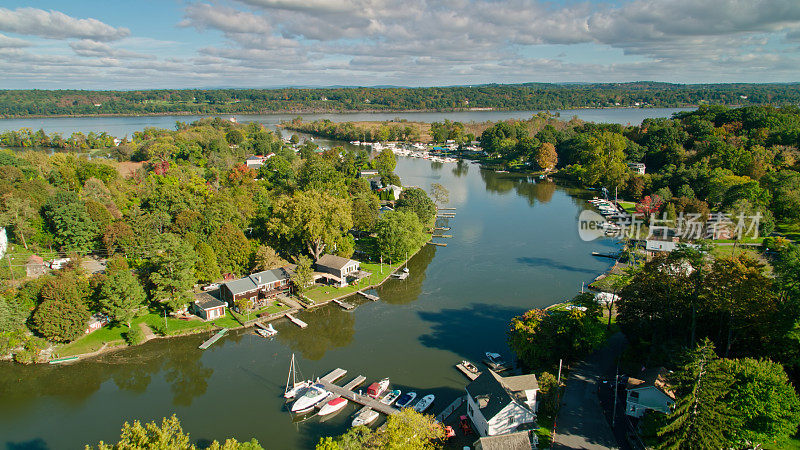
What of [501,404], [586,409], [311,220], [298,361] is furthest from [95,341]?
[586,409]

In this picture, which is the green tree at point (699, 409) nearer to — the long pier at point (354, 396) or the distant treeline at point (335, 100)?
the long pier at point (354, 396)

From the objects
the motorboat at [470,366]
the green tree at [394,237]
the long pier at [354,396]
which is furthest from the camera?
the green tree at [394,237]

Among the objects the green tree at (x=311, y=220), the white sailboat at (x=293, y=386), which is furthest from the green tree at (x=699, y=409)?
the green tree at (x=311, y=220)

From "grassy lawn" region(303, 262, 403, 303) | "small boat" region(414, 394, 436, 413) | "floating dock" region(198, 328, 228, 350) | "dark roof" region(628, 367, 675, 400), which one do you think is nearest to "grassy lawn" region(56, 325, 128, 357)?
"floating dock" region(198, 328, 228, 350)

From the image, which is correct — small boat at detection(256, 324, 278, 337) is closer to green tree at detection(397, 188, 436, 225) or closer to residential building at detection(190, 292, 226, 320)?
residential building at detection(190, 292, 226, 320)

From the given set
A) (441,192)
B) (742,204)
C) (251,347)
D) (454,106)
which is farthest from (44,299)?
(454,106)

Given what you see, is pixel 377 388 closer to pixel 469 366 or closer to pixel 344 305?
pixel 469 366

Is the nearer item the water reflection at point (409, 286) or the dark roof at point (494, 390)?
the dark roof at point (494, 390)
